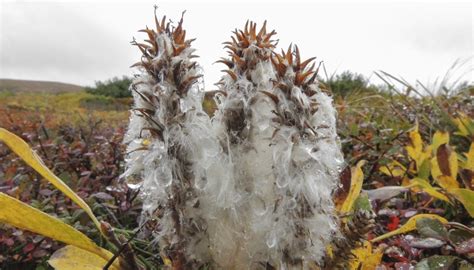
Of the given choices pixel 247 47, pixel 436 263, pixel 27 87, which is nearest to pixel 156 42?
pixel 247 47

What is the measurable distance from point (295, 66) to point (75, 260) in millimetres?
699

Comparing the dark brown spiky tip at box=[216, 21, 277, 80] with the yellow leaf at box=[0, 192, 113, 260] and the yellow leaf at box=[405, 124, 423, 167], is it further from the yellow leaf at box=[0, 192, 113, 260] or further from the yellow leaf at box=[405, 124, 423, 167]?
the yellow leaf at box=[405, 124, 423, 167]

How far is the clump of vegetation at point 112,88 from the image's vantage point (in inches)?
878

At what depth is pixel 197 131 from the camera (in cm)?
92

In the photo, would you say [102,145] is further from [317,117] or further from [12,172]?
[317,117]

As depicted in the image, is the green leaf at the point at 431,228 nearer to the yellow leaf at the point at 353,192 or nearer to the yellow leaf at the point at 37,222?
the yellow leaf at the point at 353,192

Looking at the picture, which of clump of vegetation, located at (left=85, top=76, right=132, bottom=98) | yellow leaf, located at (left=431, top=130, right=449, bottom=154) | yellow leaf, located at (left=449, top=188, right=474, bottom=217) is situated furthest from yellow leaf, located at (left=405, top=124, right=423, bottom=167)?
clump of vegetation, located at (left=85, top=76, right=132, bottom=98)

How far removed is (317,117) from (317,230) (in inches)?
8.7

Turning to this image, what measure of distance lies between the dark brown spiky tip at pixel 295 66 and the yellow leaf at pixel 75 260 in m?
0.65

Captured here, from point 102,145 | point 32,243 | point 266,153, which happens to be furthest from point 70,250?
point 102,145

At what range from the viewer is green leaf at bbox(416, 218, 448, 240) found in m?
1.29

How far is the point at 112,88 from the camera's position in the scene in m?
22.8

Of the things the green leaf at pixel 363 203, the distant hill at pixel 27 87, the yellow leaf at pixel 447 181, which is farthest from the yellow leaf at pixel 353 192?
the distant hill at pixel 27 87

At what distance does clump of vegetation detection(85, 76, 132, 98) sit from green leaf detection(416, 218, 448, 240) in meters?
21.3
